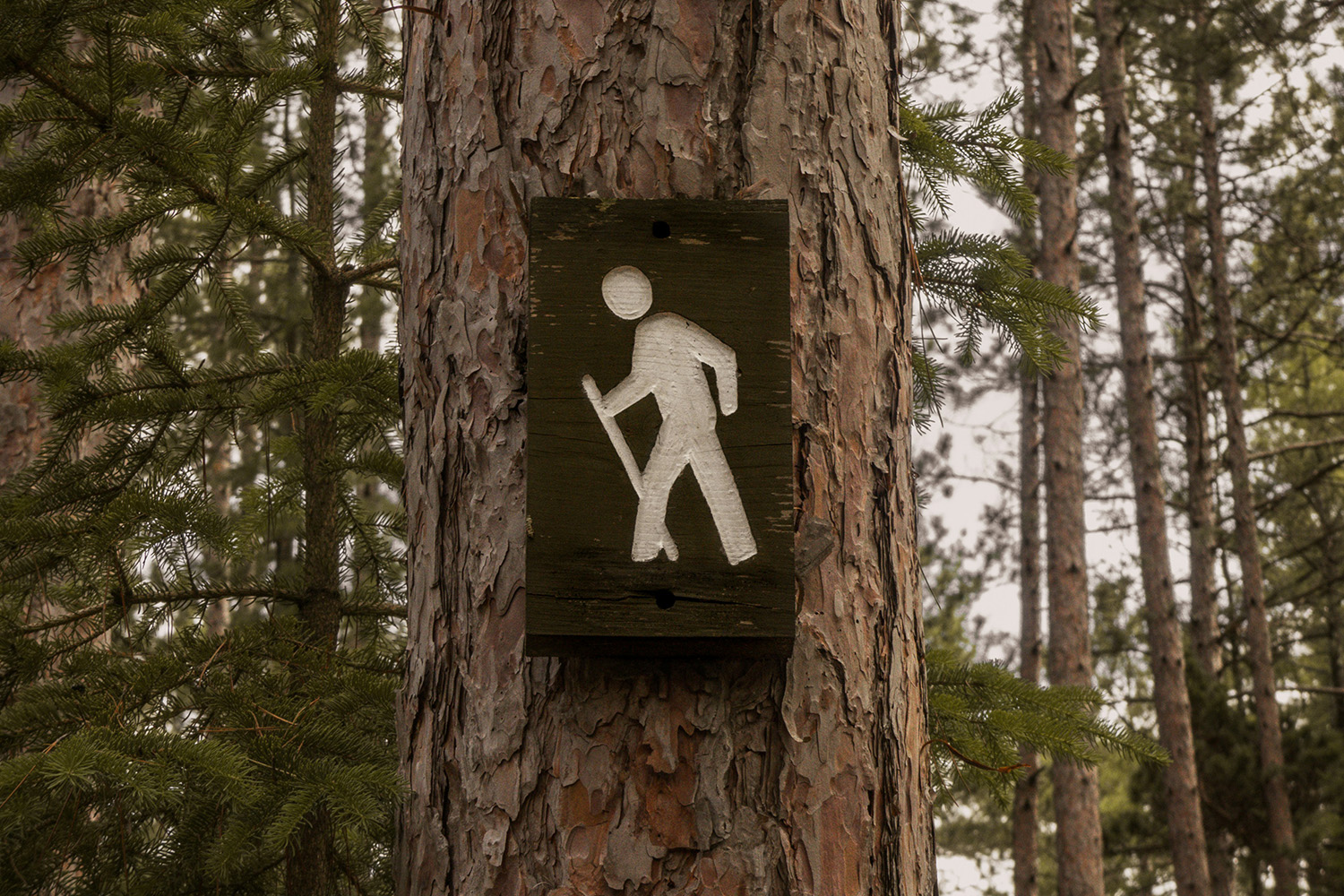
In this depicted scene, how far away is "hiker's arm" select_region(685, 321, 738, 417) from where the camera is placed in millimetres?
1407

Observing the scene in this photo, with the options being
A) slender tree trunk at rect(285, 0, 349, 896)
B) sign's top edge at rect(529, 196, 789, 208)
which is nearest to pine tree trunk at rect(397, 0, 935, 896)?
sign's top edge at rect(529, 196, 789, 208)

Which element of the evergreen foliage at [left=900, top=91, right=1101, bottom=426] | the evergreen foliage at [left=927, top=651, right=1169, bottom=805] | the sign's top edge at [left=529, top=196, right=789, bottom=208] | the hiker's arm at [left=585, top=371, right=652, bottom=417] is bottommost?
the evergreen foliage at [left=927, top=651, right=1169, bottom=805]

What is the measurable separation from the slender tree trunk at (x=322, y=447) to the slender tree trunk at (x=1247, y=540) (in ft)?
34.1

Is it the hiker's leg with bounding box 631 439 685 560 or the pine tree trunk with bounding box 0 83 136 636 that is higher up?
the pine tree trunk with bounding box 0 83 136 636

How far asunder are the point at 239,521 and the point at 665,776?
2.32 metres

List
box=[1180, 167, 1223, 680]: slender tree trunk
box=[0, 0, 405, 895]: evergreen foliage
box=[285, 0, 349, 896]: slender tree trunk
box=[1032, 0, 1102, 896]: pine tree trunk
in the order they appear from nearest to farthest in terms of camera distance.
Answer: box=[0, 0, 405, 895]: evergreen foliage < box=[285, 0, 349, 896]: slender tree trunk < box=[1032, 0, 1102, 896]: pine tree trunk < box=[1180, 167, 1223, 680]: slender tree trunk

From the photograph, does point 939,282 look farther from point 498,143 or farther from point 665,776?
point 665,776

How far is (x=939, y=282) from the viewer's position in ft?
10.4

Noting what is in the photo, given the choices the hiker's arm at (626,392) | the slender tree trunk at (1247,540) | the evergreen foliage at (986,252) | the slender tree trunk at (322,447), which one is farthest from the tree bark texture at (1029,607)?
the hiker's arm at (626,392)

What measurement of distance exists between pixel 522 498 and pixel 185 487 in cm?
168

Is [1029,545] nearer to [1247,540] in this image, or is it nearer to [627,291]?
[1247,540]

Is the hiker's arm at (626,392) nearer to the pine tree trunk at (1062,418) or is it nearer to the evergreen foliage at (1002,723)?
the evergreen foliage at (1002,723)

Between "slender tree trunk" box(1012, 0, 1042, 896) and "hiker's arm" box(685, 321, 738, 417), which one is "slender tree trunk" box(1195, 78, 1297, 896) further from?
"hiker's arm" box(685, 321, 738, 417)

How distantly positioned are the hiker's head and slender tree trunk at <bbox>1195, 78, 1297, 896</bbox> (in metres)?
11.2
